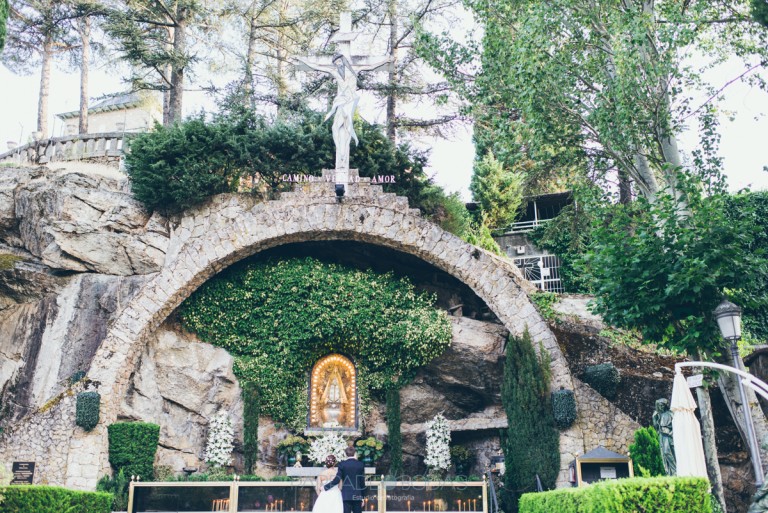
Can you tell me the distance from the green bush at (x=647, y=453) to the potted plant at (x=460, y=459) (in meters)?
4.44

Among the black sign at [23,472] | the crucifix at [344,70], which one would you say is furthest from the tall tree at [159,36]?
the black sign at [23,472]

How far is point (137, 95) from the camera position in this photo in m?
34.2

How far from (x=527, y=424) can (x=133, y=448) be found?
832cm

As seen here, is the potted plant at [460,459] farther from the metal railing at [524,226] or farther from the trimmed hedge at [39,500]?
the metal railing at [524,226]

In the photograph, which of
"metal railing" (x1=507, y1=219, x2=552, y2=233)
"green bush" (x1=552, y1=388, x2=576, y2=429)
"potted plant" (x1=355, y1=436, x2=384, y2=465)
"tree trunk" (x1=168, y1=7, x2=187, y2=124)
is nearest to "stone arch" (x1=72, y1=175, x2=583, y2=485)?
"green bush" (x1=552, y1=388, x2=576, y2=429)

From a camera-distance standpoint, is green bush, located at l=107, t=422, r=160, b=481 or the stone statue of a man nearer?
the stone statue of a man

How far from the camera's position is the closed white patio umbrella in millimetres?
10008

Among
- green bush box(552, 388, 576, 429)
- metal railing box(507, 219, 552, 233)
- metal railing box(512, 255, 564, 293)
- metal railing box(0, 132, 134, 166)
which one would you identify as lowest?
green bush box(552, 388, 576, 429)

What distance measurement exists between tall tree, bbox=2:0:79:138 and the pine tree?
59.7ft

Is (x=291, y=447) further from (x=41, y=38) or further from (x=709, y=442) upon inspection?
(x=41, y=38)

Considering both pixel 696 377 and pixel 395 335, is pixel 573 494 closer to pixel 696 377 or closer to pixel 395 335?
pixel 696 377

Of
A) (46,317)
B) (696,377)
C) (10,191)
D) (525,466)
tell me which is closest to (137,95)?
(10,191)

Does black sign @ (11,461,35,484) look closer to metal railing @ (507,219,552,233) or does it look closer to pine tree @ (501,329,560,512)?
pine tree @ (501,329,560,512)

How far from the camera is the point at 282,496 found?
44.4 ft
